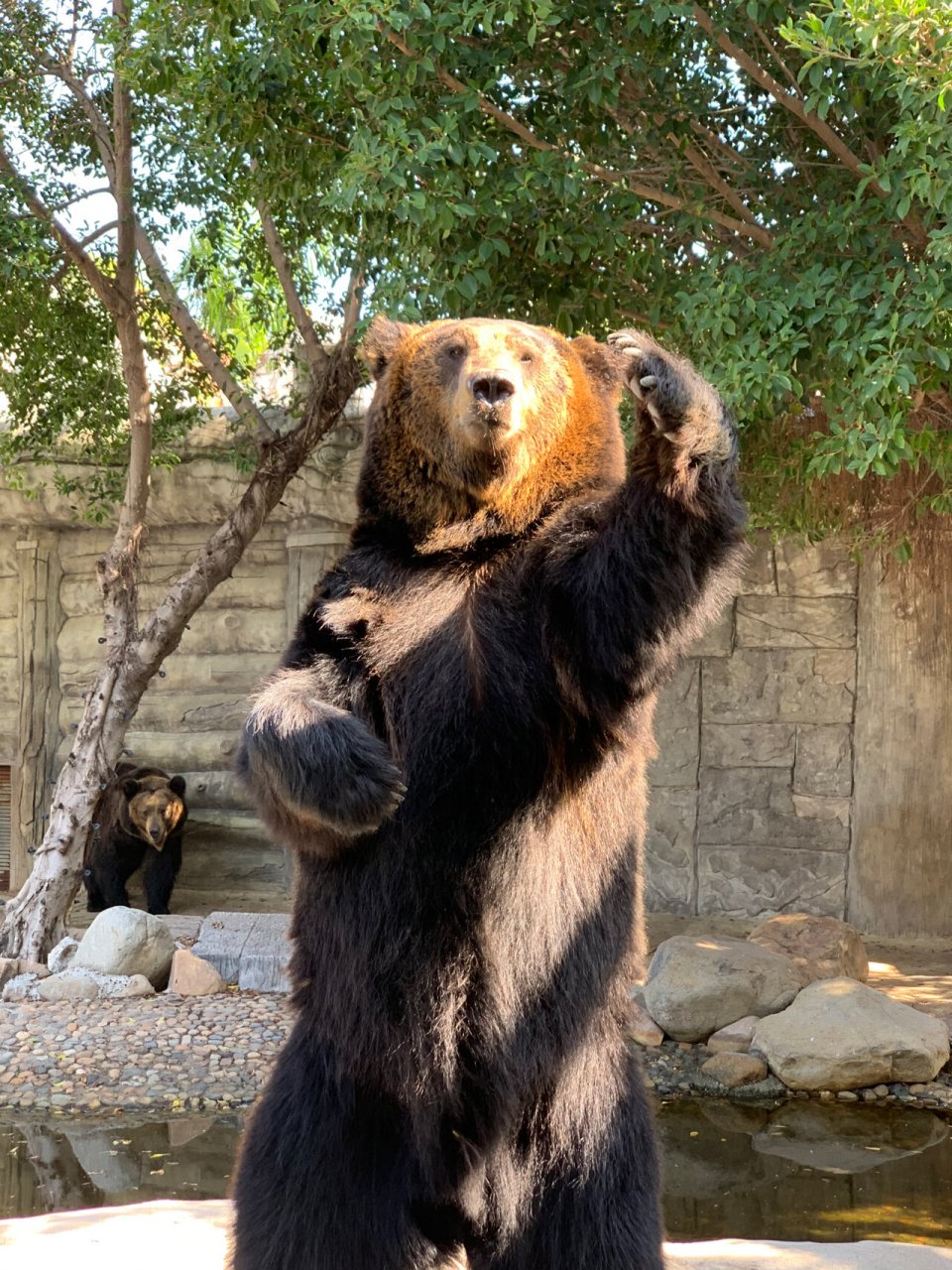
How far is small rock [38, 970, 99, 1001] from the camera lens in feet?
24.2

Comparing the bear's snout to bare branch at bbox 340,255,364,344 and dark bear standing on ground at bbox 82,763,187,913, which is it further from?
dark bear standing on ground at bbox 82,763,187,913

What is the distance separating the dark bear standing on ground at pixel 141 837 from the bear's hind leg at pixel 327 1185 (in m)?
8.44

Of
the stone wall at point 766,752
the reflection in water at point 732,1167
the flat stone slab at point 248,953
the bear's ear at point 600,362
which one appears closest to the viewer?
the bear's ear at point 600,362

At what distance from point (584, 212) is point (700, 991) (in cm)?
385

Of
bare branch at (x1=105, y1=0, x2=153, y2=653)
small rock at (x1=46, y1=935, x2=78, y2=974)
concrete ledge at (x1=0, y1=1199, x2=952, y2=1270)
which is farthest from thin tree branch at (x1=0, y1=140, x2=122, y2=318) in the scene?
concrete ledge at (x1=0, y1=1199, x2=952, y2=1270)

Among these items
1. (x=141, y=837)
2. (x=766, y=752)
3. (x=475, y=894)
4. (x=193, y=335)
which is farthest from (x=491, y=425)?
(x=141, y=837)

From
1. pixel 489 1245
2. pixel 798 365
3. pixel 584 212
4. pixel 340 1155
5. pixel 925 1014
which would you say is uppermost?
pixel 584 212

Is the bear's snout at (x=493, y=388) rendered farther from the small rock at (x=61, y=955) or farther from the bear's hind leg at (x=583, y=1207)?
the small rock at (x=61, y=955)

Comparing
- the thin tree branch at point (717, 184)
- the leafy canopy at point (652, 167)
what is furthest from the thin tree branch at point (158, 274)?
the thin tree branch at point (717, 184)

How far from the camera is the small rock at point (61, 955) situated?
7906 mm

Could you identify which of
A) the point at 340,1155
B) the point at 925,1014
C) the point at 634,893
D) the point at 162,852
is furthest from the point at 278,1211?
the point at 162,852

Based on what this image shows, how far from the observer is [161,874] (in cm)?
1056

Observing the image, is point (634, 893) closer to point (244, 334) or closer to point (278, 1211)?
point (278, 1211)

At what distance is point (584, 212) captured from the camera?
231 inches
